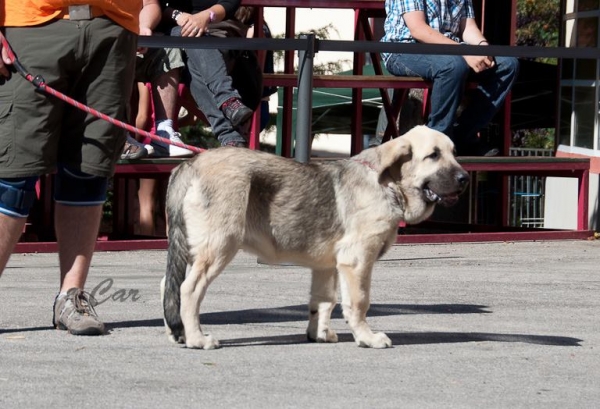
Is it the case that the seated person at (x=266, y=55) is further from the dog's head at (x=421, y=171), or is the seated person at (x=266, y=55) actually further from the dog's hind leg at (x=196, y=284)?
the dog's hind leg at (x=196, y=284)

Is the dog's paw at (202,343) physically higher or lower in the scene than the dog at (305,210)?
lower

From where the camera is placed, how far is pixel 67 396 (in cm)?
493

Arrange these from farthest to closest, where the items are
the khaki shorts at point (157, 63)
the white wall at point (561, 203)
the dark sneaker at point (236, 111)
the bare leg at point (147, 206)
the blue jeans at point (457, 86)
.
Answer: the white wall at point (561, 203), the bare leg at point (147, 206), the blue jeans at point (457, 86), the khaki shorts at point (157, 63), the dark sneaker at point (236, 111)

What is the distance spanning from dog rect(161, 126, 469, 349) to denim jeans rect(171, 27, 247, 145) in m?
3.49

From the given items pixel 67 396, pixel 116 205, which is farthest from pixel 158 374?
pixel 116 205

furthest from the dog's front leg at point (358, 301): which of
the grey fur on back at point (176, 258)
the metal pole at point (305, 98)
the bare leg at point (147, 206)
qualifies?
the bare leg at point (147, 206)

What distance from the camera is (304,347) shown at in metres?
6.13

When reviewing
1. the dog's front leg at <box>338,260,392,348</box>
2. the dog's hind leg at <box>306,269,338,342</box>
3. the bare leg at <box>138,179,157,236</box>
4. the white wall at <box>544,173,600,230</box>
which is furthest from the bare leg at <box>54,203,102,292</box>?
the white wall at <box>544,173,600,230</box>

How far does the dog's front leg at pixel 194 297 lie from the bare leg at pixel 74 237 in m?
0.74

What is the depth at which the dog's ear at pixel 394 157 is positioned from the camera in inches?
239

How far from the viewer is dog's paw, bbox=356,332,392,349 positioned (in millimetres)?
6098

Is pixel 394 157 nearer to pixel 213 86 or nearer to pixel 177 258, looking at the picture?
pixel 177 258

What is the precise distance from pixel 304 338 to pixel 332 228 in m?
0.58

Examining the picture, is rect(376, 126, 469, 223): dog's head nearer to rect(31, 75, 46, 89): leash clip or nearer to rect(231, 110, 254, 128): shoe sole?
rect(31, 75, 46, 89): leash clip
